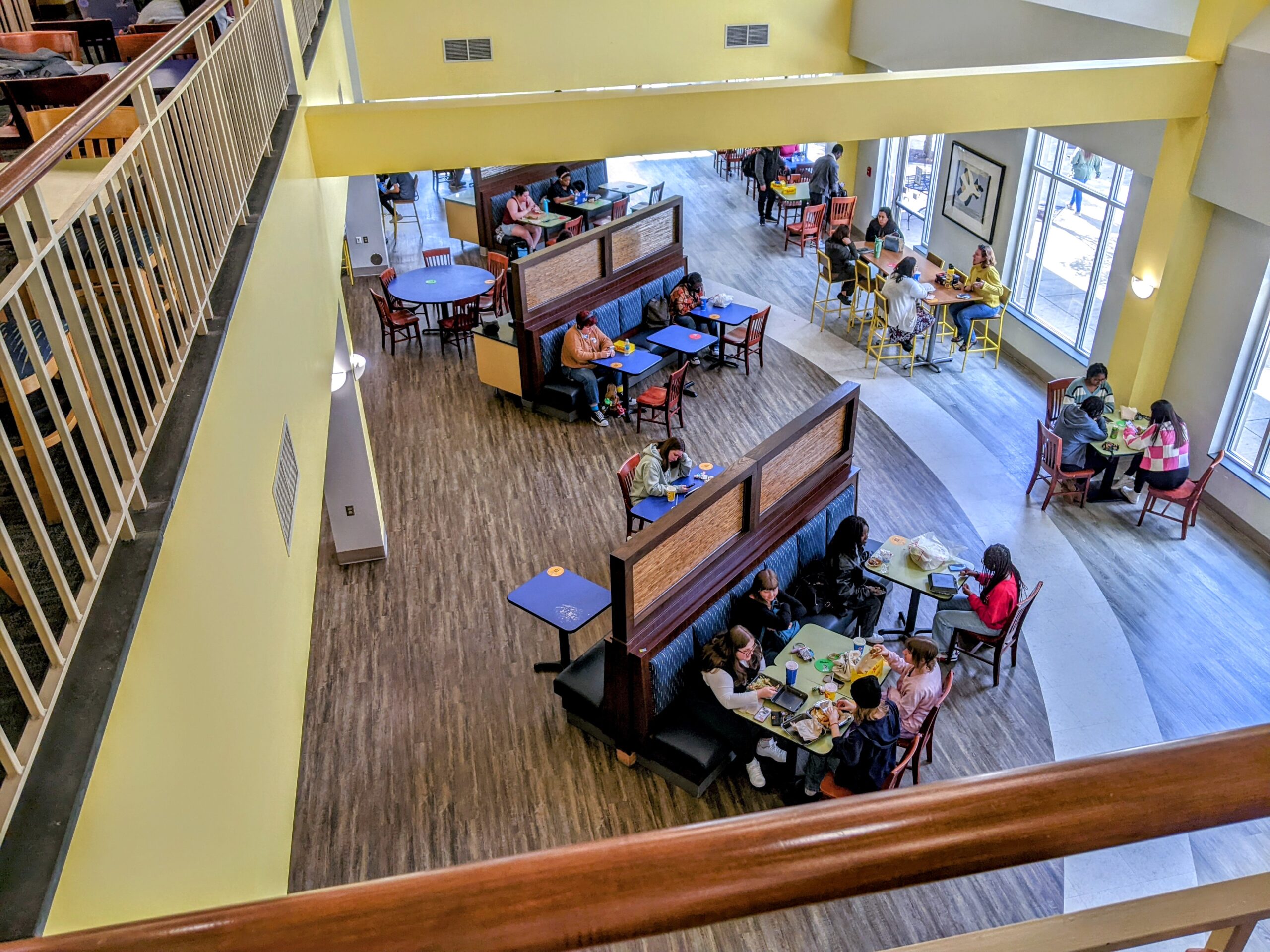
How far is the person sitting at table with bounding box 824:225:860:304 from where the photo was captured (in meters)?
12.9

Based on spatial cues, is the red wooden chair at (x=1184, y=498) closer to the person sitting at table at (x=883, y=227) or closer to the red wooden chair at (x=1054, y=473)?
the red wooden chair at (x=1054, y=473)

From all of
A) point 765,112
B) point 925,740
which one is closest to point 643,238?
point 765,112

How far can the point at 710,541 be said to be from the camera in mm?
6832

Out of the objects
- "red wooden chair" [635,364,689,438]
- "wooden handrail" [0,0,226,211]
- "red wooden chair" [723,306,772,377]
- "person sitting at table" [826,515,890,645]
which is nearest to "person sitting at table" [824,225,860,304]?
"red wooden chair" [723,306,772,377]

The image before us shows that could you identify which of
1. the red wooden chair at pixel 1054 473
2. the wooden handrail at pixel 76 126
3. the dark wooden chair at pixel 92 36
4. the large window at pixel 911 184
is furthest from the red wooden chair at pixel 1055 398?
the wooden handrail at pixel 76 126

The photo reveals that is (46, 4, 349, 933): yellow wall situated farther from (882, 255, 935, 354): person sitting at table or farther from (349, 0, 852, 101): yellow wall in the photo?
(349, 0, 852, 101): yellow wall

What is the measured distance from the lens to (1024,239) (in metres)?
11.8

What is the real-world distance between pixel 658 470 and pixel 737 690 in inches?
98.2

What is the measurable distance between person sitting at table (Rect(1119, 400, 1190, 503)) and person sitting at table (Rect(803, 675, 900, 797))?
13.7 ft

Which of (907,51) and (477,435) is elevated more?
(907,51)

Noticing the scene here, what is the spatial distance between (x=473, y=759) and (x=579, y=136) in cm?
499

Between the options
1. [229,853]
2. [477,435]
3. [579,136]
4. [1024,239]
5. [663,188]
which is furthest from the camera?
[663,188]

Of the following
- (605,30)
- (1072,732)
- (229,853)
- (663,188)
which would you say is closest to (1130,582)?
(1072,732)

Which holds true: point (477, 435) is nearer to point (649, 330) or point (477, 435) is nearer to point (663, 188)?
point (649, 330)
